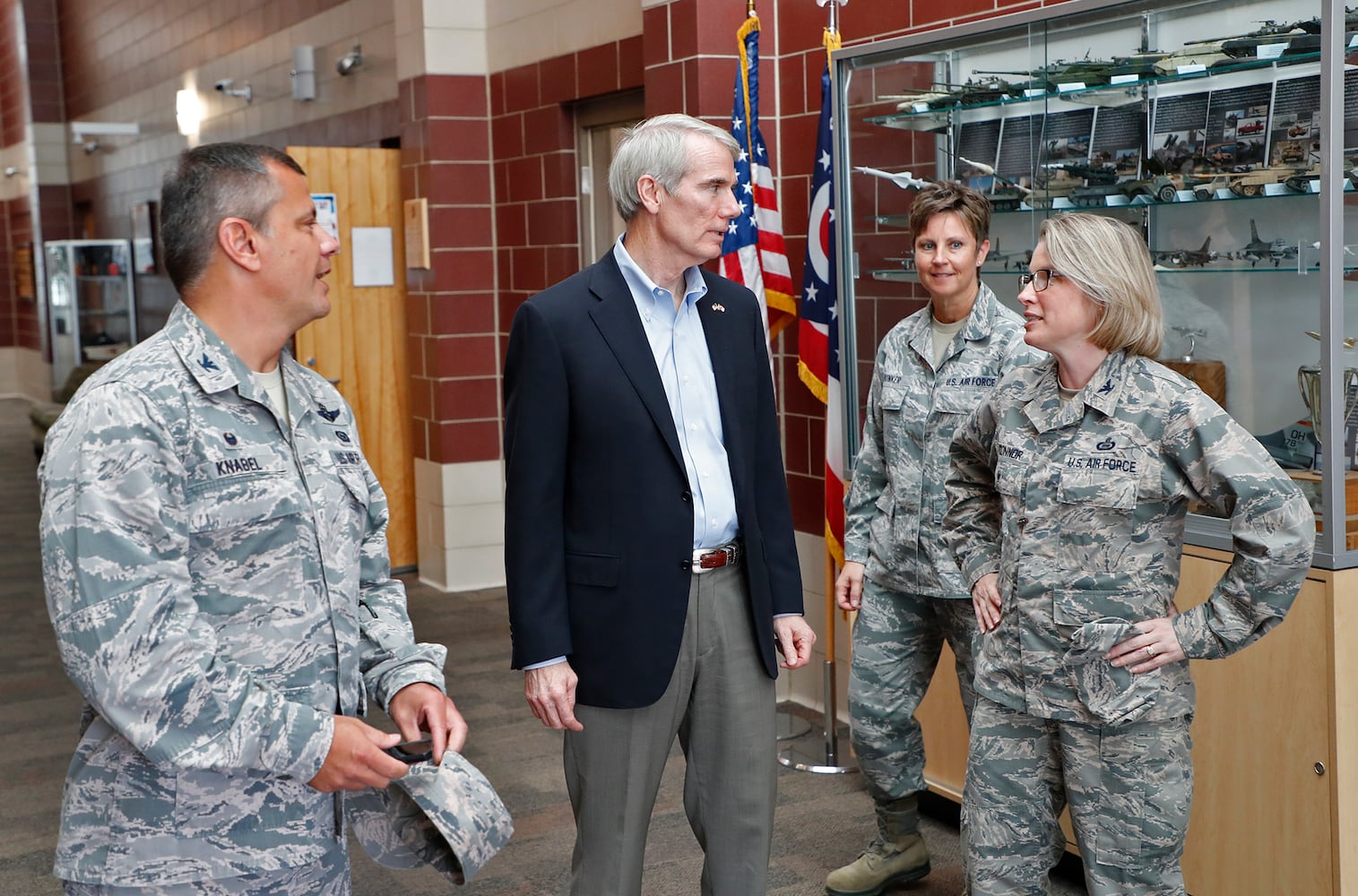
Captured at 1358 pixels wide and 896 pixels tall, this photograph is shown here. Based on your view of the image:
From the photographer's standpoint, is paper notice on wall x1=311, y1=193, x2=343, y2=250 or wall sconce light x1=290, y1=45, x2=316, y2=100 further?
wall sconce light x1=290, y1=45, x2=316, y2=100

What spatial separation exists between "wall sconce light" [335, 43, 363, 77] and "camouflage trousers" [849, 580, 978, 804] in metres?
5.19

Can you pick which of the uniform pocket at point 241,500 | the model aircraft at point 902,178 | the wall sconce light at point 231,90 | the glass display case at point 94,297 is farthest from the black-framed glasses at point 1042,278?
the glass display case at point 94,297

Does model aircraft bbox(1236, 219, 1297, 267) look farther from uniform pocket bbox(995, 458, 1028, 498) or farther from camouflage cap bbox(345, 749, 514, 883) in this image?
camouflage cap bbox(345, 749, 514, 883)

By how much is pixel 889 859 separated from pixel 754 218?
2026 millimetres

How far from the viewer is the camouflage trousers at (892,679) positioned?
10.3ft

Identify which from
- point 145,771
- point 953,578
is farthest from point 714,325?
point 145,771

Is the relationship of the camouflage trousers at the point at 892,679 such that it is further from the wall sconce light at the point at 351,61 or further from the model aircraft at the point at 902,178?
the wall sconce light at the point at 351,61

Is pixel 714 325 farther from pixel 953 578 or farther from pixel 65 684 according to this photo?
pixel 65 684

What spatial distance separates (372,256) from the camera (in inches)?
272

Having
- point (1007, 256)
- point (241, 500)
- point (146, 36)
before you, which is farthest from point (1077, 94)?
point (146, 36)

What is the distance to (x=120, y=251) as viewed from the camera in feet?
42.0

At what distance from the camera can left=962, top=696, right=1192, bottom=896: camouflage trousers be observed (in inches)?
85.7

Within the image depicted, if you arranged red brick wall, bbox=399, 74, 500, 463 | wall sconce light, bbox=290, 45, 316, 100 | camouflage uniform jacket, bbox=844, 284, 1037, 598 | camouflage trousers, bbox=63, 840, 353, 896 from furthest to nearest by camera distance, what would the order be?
wall sconce light, bbox=290, 45, 316, 100 < red brick wall, bbox=399, 74, 500, 463 < camouflage uniform jacket, bbox=844, 284, 1037, 598 < camouflage trousers, bbox=63, 840, 353, 896

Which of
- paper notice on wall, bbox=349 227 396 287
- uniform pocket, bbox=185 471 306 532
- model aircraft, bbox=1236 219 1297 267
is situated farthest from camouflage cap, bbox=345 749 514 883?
paper notice on wall, bbox=349 227 396 287
